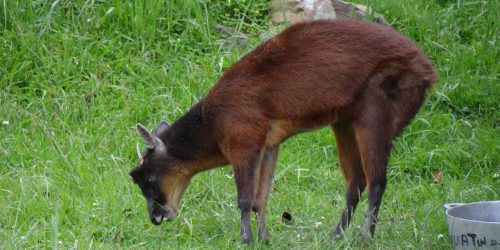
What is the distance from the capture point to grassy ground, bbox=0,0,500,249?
6.88 metres

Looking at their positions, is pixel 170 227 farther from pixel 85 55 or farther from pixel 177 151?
pixel 85 55

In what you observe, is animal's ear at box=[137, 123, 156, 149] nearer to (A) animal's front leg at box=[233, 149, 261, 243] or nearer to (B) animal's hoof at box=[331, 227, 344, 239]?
(A) animal's front leg at box=[233, 149, 261, 243]

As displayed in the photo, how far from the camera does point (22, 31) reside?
9227mm

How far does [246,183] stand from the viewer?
6.72 m

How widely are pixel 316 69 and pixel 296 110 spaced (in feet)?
0.99

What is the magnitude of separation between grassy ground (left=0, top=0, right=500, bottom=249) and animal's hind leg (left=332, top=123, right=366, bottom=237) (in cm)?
18

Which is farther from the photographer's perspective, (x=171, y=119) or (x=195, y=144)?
(x=171, y=119)

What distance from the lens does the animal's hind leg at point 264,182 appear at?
6992 mm

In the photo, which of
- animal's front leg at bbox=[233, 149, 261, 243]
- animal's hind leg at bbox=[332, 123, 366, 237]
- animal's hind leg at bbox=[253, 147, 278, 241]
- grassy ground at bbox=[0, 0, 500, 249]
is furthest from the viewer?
animal's hind leg at bbox=[332, 123, 366, 237]

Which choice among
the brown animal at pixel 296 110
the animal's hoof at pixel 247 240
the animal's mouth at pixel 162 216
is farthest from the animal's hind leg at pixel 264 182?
the animal's mouth at pixel 162 216

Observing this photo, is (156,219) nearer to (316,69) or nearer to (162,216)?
(162,216)

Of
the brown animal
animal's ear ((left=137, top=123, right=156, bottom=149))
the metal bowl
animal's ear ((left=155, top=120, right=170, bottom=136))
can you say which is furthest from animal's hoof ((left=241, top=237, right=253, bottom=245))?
the metal bowl

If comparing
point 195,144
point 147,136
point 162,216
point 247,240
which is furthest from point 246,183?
point 147,136

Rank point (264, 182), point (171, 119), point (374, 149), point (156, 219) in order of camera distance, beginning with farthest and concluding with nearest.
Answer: point (171, 119) < point (264, 182) < point (156, 219) < point (374, 149)
